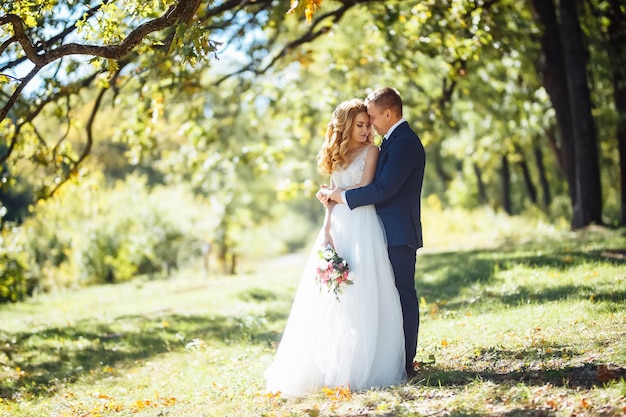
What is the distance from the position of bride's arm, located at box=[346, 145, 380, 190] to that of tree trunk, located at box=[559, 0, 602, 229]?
28.3 ft

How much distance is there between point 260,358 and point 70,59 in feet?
19.5

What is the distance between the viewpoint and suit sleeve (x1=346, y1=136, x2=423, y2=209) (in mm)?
5250

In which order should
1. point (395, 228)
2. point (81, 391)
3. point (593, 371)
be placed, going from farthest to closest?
point (81, 391) → point (395, 228) → point (593, 371)

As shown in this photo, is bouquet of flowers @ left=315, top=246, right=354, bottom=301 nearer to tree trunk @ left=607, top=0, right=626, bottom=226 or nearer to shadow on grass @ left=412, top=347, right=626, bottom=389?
shadow on grass @ left=412, top=347, right=626, bottom=389

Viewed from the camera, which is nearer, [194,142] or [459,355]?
[459,355]

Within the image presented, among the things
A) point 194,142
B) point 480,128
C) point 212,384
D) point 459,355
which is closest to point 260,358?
point 212,384

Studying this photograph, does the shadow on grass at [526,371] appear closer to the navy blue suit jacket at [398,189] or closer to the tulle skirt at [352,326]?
the tulle skirt at [352,326]

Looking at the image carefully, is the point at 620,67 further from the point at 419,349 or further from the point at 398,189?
the point at 398,189

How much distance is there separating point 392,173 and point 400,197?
293 mm

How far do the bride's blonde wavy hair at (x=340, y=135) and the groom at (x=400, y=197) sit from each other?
0.14m

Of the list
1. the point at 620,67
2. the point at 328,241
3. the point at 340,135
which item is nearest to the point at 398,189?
the point at 340,135

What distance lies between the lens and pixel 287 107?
14.5 meters

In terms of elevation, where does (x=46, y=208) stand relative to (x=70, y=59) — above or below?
below

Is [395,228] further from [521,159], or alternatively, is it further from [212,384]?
[521,159]
